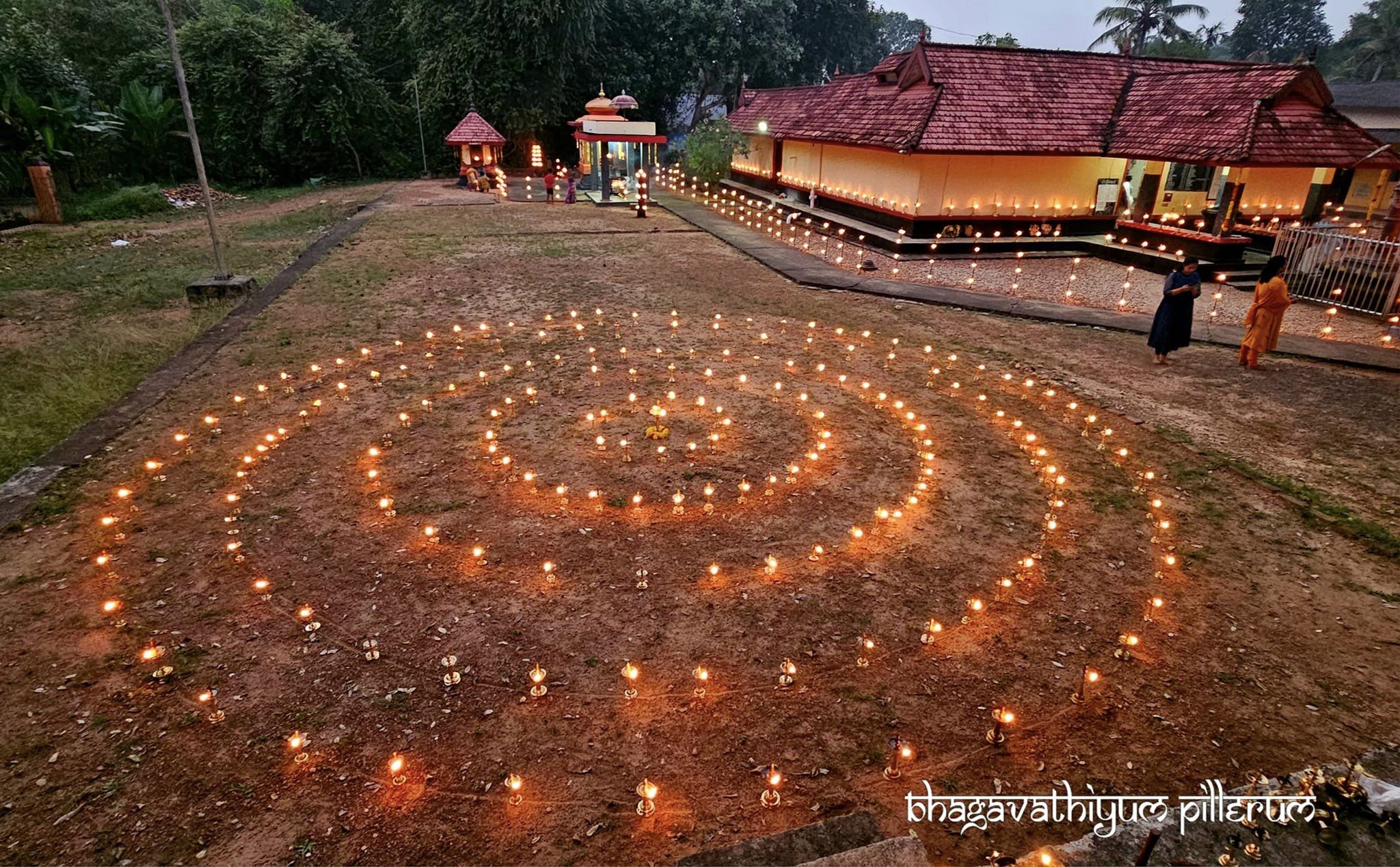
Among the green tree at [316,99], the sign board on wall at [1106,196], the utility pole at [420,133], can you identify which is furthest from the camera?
the utility pole at [420,133]

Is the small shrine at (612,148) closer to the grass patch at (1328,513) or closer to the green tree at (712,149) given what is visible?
the green tree at (712,149)

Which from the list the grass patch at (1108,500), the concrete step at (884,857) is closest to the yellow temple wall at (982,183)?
the grass patch at (1108,500)

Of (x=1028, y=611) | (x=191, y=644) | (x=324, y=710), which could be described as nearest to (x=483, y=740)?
(x=324, y=710)

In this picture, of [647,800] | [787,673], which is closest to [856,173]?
[787,673]

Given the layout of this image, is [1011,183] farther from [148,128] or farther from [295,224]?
[148,128]

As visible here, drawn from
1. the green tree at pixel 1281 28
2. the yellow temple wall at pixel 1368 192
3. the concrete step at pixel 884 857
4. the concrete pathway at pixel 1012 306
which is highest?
the green tree at pixel 1281 28

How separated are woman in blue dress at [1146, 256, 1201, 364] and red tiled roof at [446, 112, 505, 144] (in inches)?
1075

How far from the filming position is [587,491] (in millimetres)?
6605

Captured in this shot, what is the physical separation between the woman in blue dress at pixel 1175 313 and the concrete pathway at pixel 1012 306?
0.87 m

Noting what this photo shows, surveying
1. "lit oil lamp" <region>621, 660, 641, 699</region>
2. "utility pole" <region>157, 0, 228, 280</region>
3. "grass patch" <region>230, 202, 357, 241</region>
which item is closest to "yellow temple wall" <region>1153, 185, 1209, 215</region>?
"lit oil lamp" <region>621, 660, 641, 699</region>

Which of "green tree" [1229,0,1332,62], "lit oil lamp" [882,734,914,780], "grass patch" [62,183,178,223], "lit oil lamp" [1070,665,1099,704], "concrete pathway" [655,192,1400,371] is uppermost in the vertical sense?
"green tree" [1229,0,1332,62]

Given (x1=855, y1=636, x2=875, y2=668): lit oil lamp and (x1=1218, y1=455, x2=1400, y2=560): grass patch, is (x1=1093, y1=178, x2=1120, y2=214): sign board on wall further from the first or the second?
(x1=855, y1=636, x2=875, y2=668): lit oil lamp

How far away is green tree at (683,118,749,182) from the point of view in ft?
92.8

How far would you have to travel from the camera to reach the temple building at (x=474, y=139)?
2970 cm
